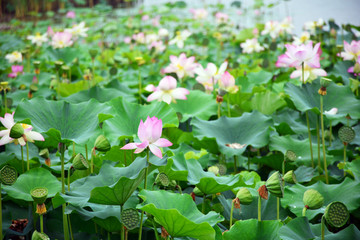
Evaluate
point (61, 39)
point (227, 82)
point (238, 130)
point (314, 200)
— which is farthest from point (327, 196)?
point (61, 39)

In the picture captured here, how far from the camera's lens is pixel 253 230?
840 mm

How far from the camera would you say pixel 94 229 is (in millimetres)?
1026

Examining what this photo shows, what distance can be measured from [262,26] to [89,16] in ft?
9.15

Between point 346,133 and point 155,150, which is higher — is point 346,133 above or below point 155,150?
below

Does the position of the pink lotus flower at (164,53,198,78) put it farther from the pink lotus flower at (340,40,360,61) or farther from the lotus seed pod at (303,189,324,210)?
the lotus seed pod at (303,189,324,210)

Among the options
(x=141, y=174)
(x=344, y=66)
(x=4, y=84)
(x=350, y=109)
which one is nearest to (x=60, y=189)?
(x=141, y=174)

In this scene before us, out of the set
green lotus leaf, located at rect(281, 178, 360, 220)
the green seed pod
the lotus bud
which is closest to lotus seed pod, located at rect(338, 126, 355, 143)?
the lotus bud

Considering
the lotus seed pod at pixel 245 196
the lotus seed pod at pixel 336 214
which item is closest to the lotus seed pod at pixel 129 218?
the lotus seed pod at pixel 245 196

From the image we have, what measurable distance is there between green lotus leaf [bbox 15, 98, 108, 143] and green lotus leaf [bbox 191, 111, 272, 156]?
38 cm

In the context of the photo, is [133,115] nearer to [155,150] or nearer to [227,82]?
[227,82]

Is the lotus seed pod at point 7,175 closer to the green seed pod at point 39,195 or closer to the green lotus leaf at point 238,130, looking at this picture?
the green seed pod at point 39,195

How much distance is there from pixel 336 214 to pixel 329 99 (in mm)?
786

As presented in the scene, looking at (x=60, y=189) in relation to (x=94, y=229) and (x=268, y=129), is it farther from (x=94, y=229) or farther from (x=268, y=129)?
(x=268, y=129)

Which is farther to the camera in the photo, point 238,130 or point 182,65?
point 182,65
